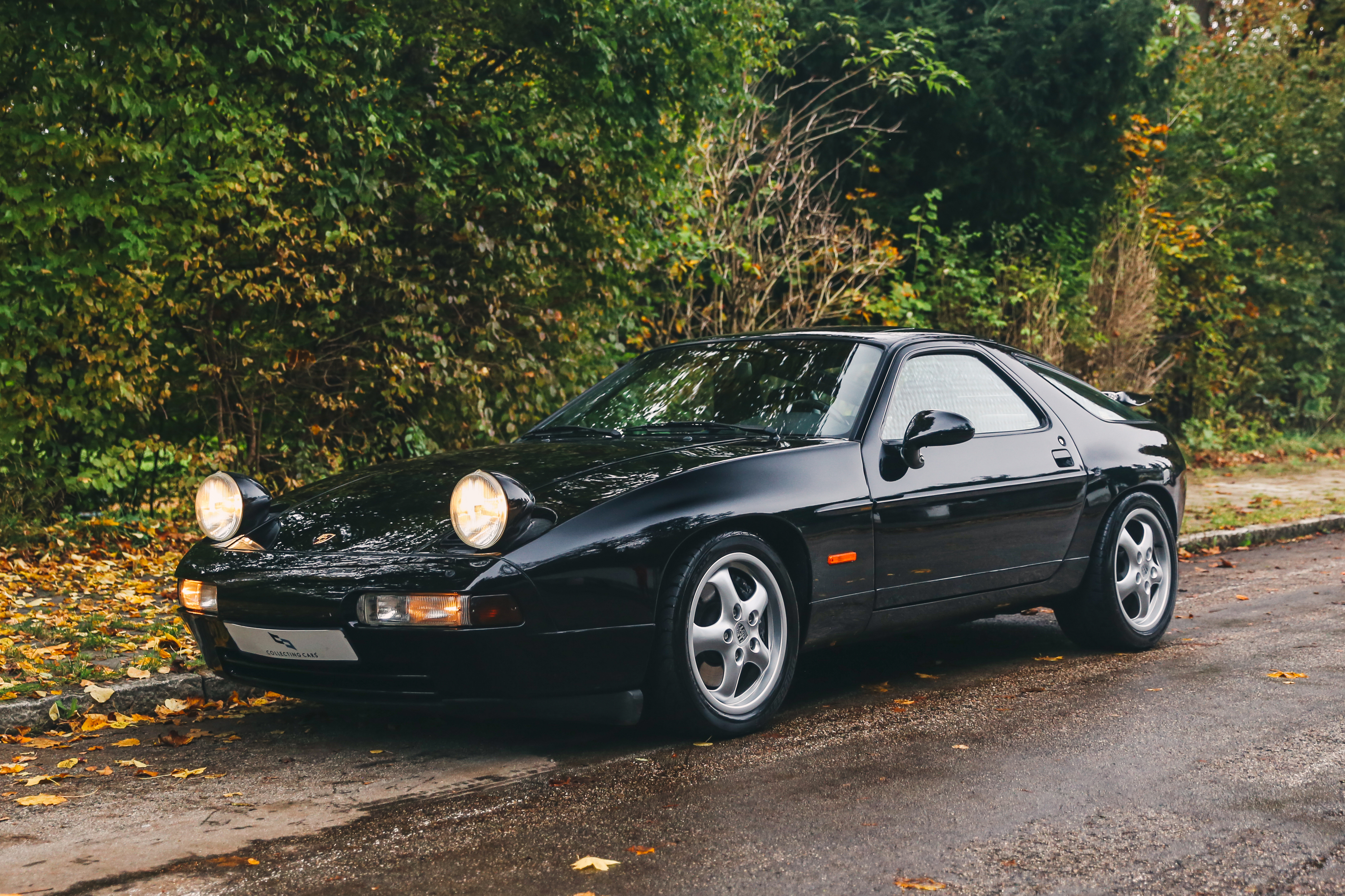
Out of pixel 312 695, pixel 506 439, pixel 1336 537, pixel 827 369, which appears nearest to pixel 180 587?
pixel 312 695

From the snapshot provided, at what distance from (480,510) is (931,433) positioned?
1880 millimetres

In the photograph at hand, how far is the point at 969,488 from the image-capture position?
211 inches

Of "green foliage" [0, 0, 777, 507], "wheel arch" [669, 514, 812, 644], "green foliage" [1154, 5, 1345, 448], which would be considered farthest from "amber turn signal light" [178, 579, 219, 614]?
"green foliage" [1154, 5, 1345, 448]

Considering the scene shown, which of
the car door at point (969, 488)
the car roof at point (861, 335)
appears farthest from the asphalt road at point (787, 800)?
the car roof at point (861, 335)

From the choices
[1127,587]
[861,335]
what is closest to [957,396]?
[861,335]

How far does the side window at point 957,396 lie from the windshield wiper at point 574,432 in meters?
1.10

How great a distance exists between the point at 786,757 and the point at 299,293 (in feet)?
20.9

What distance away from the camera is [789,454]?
4.84 metres

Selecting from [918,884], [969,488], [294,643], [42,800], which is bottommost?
[918,884]

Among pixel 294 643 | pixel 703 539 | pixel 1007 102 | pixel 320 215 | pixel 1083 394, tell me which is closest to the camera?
pixel 294 643

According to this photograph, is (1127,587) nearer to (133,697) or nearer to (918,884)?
(918,884)

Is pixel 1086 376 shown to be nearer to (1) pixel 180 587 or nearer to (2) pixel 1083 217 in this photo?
(2) pixel 1083 217

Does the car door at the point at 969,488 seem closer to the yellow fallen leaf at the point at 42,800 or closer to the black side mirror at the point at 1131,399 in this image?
the black side mirror at the point at 1131,399

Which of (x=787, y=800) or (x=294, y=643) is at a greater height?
(x=294, y=643)
